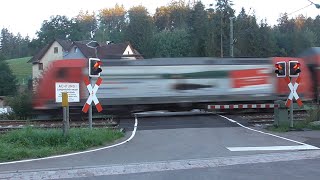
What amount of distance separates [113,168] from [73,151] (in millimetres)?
3144

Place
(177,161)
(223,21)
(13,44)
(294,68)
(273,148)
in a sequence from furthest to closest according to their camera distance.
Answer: (13,44), (223,21), (294,68), (273,148), (177,161)

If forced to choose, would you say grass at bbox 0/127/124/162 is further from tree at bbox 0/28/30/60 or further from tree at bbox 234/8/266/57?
tree at bbox 0/28/30/60

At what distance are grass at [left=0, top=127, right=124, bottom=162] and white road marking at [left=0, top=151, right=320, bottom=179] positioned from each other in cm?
236

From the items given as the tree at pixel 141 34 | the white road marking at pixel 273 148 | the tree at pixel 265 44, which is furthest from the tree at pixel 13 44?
the white road marking at pixel 273 148

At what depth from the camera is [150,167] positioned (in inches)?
408

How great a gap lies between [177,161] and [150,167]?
983mm

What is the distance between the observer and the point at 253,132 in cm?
1820

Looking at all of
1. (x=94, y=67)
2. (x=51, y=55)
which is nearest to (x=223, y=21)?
(x=51, y=55)

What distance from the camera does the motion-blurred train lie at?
2562 cm

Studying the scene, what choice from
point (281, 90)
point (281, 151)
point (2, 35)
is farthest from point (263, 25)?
point (2, 35)

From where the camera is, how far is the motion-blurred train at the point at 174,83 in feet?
84.1

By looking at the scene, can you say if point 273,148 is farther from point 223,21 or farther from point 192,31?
point 192,31

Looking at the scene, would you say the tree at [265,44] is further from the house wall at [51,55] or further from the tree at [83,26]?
the tree at [83,26]

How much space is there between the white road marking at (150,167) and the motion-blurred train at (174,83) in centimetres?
1509
